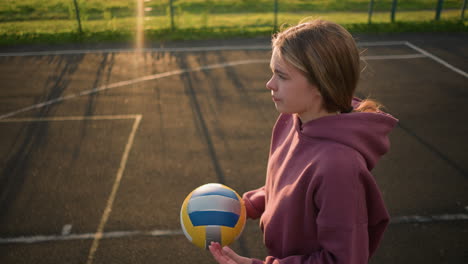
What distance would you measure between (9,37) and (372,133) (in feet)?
52.1

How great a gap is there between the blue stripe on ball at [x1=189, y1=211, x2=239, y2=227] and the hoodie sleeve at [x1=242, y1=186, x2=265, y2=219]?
0.39ft

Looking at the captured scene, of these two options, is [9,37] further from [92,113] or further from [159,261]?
[159,261]

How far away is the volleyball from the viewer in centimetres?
289

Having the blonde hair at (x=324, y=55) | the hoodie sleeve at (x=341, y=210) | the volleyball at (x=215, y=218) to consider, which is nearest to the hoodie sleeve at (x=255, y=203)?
the volleyball at (x=215, y=218)

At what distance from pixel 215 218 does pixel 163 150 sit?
4.71 meters

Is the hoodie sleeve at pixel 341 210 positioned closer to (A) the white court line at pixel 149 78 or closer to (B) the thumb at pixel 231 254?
(B) the thumb at pixel 231 254

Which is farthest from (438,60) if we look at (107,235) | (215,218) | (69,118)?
(215,218)

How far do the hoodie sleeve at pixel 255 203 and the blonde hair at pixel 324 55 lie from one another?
1.15 meters

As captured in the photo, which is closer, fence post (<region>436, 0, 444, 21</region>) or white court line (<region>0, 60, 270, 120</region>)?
white court line (<region>0, 60, 270, 120</region>)

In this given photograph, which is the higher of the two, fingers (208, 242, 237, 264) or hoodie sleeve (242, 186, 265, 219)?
fingers (208, 242, 237, 264)

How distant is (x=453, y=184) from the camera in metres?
6.32

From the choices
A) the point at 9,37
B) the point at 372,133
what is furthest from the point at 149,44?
the point at 372,133

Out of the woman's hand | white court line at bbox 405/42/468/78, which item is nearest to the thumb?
the woman's hand

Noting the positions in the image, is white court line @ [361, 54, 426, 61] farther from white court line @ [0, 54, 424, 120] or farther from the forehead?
the forehead
